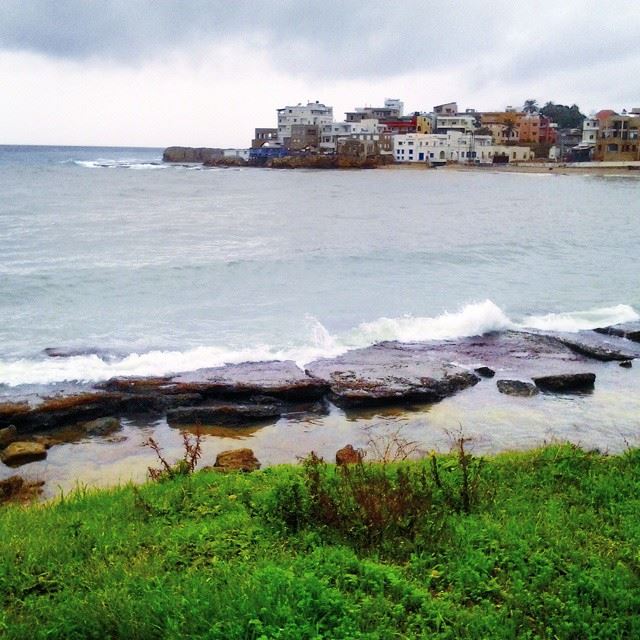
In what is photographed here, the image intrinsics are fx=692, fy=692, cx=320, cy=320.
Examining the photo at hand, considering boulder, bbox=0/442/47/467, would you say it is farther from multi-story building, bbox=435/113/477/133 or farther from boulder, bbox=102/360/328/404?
multi-story building, bbox=435/113/477/133

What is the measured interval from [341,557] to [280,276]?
79.5 feet

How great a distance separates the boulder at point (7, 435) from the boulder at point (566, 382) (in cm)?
1111

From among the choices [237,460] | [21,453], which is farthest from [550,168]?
[21,453]

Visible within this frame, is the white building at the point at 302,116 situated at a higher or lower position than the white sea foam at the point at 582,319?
higher

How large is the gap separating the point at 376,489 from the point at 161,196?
225 ft

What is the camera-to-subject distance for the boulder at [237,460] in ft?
34.5

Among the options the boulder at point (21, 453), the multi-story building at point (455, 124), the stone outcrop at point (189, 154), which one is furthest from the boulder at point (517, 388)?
the stone outcrop at point (189, 154)

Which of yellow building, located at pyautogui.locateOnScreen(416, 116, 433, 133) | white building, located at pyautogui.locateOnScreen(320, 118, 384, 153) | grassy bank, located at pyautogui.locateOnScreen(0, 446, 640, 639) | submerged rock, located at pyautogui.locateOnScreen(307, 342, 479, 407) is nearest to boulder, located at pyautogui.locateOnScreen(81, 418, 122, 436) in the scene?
submerged rock, located at pyautogui.locateOnScreen(307, 342, 479, 407)

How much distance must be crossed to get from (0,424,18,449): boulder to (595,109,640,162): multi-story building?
122447 mm

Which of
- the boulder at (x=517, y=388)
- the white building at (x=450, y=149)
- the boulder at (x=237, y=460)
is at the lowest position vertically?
the boulder at (x=517, y=388)

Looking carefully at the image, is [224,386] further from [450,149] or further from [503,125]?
[503,125]

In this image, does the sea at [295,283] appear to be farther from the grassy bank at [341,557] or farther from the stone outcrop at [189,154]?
the stone outcrop at [189,154]

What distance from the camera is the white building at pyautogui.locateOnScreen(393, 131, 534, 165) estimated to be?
128 m

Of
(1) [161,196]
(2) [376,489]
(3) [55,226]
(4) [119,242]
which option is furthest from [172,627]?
(1) [161,196]
